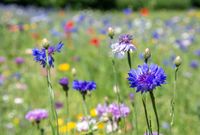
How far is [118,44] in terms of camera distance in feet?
4.63

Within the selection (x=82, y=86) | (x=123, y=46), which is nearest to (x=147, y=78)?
(x=123, y=46)

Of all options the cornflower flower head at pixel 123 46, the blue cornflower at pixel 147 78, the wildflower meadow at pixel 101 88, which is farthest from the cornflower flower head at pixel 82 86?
the blue cornflower at pixel 147 78

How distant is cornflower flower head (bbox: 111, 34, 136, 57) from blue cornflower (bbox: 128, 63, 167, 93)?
5.0 inches

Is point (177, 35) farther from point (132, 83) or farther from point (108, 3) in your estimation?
point (108, 3)

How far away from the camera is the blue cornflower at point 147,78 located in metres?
1.21

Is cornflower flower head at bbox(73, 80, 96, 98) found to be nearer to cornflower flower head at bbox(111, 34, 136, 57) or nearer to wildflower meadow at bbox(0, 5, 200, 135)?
wildflower meadow at bbox(0, 5, 200, 135)

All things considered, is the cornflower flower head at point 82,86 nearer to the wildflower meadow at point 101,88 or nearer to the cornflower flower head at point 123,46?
the wildflower meadow at point 101,88

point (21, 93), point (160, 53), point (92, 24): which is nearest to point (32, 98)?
point (21, 93)

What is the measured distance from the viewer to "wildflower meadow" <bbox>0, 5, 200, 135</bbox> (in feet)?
4.63

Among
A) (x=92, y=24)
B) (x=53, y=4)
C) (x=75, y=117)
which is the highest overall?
(x=53, y=4)

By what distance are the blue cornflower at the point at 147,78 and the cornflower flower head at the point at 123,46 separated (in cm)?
13

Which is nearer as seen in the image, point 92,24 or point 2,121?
point 2,121

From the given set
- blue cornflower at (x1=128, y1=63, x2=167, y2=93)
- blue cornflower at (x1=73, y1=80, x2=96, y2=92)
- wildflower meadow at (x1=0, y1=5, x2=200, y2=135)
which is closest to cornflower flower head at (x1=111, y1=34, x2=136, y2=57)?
wildflower meadow at (x1=0, y1=5, x2=200, y2=135)

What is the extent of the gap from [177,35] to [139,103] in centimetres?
340
